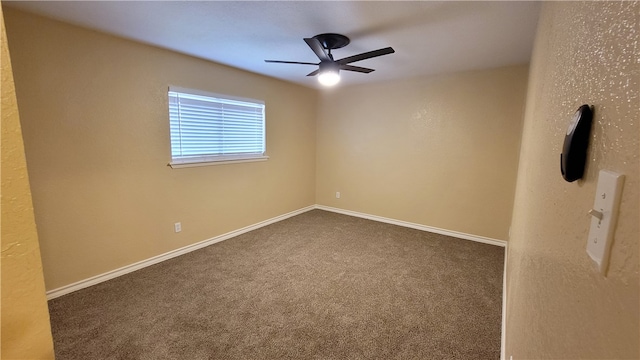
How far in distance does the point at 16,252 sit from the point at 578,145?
39.8 inches

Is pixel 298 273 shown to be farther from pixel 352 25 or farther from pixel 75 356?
pixel 352 25

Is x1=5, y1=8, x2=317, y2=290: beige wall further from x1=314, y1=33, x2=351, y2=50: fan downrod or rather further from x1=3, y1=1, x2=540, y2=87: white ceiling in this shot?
x1=314, y1=33, x2=351, y2=50: fan downrod

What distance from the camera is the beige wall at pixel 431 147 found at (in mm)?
3471

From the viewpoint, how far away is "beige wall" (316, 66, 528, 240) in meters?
3.47

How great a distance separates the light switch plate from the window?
3355 millimetres

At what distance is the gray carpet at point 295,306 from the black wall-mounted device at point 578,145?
173cm

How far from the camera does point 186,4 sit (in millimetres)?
1927

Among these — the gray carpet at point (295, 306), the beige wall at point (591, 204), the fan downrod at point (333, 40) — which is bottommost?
the gray carpet at point (295, 306)

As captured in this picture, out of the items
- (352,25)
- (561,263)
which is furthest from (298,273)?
(561,263)

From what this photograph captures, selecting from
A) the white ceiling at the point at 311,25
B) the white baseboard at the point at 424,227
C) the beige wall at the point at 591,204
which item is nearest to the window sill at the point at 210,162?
the white ceiling at the point at 311,25

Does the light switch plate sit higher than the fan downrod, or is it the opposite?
the fan downrod

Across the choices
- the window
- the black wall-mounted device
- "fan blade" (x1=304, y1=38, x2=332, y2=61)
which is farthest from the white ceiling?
the black wall-mounted device

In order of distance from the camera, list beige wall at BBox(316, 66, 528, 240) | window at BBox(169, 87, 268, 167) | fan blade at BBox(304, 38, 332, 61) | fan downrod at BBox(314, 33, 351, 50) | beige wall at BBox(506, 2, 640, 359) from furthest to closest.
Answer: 1. beige wall at BBox(316, 66, 528, 240)
2. window at BBox(169, 87, 268, 167)
3. fan downrod at BBox(314, 33, 351, 50)
4. fan blade at BBox(304, 38, 332, 61)
5. beige wall at BBox(506, 2, 640, 359)

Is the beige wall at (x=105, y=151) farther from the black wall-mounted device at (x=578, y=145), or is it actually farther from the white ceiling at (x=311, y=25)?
the black wall-mounted device at (x=578, y=145)
